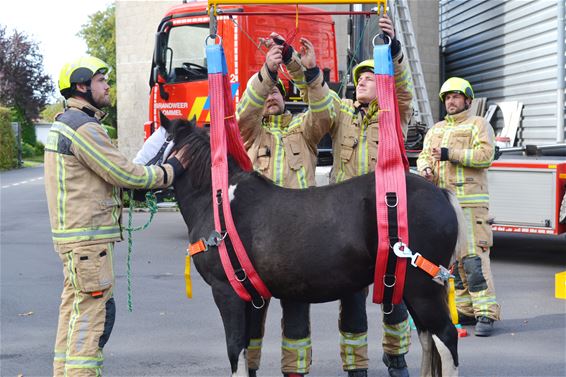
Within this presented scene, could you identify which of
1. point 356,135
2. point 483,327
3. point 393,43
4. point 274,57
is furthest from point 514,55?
point 274,57

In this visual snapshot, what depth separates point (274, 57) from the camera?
4410mm

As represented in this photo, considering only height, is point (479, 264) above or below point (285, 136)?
below

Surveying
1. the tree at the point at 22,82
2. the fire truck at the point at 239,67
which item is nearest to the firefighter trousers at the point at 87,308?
the fire truck at the point at 239,67

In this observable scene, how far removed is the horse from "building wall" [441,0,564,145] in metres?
8.78

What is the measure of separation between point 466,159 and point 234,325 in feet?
10.2

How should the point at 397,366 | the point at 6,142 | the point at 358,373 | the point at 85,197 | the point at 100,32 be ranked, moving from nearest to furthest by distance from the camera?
the point at 85,197, the point at 358,373, the point at 397,366, the point at 6,142, the point at 100,32

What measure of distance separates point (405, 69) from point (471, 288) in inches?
103

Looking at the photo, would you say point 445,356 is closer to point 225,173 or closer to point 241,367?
point 241,367

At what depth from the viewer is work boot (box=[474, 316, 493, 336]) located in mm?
6504

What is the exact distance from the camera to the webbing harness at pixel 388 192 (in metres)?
3.97

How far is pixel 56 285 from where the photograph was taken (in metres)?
8.80

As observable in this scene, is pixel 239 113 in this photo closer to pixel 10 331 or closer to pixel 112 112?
pixel 10 331

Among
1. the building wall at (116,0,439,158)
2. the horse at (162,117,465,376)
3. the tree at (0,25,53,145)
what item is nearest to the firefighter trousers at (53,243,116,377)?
the horse at (162,117,465,376)

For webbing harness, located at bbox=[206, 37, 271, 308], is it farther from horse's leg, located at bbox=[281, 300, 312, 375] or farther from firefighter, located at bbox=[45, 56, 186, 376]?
horse's leg, located at bbox=[281, 300, 312, 375]
